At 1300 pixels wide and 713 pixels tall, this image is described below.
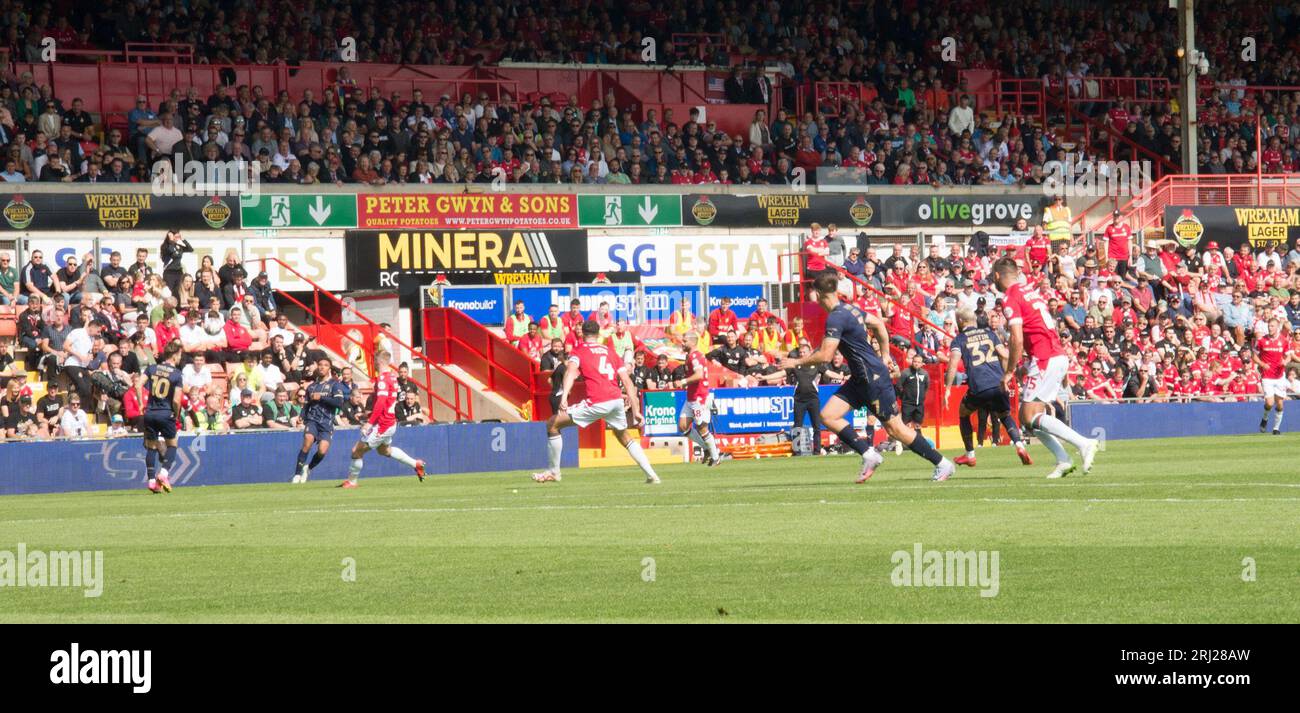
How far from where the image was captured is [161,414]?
24.0m

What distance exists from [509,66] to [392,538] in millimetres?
28734

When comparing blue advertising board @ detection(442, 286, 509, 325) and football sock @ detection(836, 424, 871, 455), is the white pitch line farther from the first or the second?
blue advertising board @ detection(442, 286, 509, 325)

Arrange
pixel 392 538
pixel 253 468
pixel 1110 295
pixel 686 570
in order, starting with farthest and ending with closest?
pixel 1110 295, pixel 253 468, pixel 392 538, pixel 686 570

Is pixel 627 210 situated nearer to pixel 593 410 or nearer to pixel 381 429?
pixel 381 429

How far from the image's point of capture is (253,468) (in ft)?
87.5

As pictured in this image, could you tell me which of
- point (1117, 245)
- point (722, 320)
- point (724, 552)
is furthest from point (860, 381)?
point (1117, 245)

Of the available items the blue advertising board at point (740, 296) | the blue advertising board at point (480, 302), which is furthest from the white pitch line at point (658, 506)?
the blue advertising board at point (740, 296)

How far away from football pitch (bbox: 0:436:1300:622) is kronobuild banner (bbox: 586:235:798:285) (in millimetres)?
18740

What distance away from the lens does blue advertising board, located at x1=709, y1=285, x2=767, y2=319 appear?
1427 inches

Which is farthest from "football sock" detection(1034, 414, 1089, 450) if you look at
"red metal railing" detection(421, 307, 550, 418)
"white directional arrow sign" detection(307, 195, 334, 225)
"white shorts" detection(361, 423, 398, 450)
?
"white directional arrow sign" detection(307, 195, 334, 225)

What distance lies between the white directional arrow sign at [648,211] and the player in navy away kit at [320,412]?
45.4 ft

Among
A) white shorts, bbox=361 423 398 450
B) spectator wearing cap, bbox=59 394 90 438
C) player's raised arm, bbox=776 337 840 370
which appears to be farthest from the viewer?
spectator wearing cap, bbox=59 394 90 438
